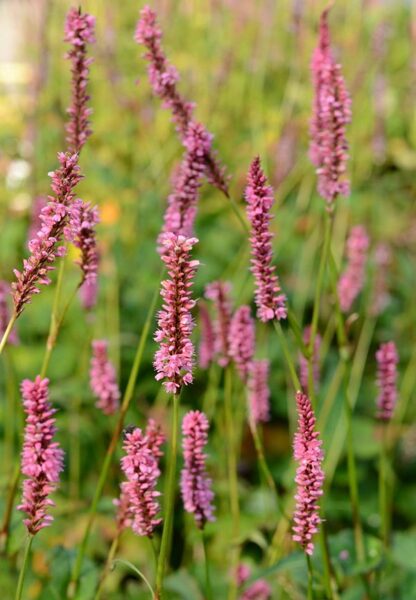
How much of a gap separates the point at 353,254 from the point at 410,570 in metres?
0.75

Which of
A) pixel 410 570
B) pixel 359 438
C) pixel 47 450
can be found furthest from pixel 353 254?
pixel 47 450

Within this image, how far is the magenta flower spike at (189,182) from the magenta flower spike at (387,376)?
0.44m

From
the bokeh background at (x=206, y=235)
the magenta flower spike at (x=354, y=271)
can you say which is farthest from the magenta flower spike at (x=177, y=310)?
the magenta flower spike at (x=354, y=271)

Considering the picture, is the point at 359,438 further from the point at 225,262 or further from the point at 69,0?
the point at 69,0

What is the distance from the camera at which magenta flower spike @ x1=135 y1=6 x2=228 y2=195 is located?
1.41 metres

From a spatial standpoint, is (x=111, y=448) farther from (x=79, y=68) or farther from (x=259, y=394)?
(x=79, y=68)

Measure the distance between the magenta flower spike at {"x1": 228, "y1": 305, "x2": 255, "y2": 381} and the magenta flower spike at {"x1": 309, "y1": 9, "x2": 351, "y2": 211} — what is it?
241 mm

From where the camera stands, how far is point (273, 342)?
3.25m

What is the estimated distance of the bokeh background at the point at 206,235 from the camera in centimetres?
252

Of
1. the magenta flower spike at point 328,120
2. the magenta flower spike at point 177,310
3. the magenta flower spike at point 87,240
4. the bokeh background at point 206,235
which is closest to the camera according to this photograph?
the magenta flower spike at point 177,310

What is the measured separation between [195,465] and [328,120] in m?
0.59

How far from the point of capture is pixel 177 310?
98 centimetres

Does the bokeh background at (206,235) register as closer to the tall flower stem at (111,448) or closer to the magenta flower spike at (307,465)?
the tall flower stem at (111,448)

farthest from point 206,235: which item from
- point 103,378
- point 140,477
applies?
point 140,477
